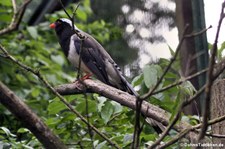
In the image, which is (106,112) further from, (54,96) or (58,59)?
(58,59)

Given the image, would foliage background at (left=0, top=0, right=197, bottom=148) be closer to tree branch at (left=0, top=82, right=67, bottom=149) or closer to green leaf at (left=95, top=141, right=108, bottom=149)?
green leaf at (left=95, top=141, right=108, bottom=149)

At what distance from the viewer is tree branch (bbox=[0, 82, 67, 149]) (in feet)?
5.00

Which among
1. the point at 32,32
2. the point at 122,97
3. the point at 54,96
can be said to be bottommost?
the point at 54,96

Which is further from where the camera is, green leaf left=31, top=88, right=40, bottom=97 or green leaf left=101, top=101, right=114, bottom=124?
green leaf left=31, top=88, right=40, bottom=97

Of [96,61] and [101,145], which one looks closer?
[101,145]

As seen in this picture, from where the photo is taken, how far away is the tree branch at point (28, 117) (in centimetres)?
153

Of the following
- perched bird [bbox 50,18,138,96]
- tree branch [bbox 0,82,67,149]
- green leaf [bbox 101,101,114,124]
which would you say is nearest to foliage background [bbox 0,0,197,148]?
green leaf [bbox 101,101,114,124]

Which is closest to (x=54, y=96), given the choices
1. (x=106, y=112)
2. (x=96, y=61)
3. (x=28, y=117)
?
(x=96, y=61)

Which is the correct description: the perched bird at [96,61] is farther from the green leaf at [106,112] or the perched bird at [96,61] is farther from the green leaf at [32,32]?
the green leaf at [32,32]

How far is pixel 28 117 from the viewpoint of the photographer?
154cm

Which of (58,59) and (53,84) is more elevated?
(58,59)

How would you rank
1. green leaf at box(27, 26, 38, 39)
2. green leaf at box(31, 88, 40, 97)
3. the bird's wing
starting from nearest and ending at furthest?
the bird's wing < green leaf at box(31, 88, 40, 97) < green leaf at box(27, 26, 38, 39)

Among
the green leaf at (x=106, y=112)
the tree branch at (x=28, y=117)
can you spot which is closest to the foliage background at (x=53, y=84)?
the green leaf at (x=106, y=112)

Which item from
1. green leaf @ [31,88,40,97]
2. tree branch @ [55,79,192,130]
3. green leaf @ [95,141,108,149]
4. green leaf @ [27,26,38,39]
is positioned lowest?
green leaf @ [31,88,40,97]
